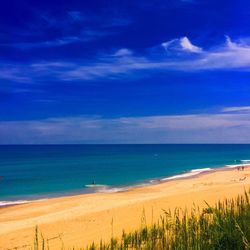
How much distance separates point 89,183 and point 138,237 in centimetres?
2846

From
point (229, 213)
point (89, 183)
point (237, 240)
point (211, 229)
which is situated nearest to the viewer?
point (237, 240)

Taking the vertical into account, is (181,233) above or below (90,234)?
above

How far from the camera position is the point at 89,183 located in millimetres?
34781

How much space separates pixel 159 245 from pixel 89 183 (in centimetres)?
2929

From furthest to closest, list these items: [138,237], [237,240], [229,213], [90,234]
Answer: [90,234]
[138,237]
[229,213]
[237,240]

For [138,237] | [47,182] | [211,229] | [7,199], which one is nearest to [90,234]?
[138,237]

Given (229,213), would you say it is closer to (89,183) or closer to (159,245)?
(159,245)

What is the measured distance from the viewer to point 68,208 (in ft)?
61.6

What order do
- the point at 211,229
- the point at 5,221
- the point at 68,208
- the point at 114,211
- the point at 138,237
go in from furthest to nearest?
the point at 68,208 < the point at 5,221 < the point at 114,211 < the point at 138,237 < the point at 211,229

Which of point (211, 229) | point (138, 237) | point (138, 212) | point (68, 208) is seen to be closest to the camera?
point (211, 229)

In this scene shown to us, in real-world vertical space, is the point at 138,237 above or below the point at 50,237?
above

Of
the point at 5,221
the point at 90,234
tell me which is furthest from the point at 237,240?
the point at 5,221

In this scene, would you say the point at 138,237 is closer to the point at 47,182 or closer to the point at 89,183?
the point at 89,183

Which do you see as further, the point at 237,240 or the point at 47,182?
the point at 47,182
